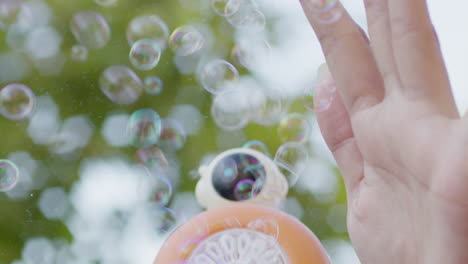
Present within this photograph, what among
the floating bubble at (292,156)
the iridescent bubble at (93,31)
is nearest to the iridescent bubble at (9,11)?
the iridescent bubble at (93,31)

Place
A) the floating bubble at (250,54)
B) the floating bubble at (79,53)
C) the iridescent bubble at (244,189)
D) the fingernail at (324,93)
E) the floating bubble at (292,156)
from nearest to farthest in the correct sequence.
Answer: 1. the fingernail at (324,93)
2. the iridescent bubble at (244,189)
3. the floating bubble at (292,156)
4. the floating bubble at (250,54)
5. the floating bubble at (79,53)

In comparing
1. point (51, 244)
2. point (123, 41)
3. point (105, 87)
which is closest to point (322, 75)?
point (105, 87)

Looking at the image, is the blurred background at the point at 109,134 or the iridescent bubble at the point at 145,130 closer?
the iridescent bubble at the point at 145,130

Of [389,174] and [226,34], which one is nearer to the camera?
[389,174]

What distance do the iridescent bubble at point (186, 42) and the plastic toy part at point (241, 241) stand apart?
890 mm

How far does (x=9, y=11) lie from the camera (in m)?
2.77

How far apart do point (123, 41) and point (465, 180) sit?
11.7 ft

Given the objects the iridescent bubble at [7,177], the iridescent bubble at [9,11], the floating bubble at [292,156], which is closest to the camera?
the floating bubble at [292,156]

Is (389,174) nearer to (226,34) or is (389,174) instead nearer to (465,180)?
(465,180)

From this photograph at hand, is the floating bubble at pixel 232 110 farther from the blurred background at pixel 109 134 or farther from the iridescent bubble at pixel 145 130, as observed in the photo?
the blurred background at pixel 109 134

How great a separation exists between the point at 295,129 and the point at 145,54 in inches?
28.4

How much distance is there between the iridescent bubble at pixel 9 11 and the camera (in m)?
2.72

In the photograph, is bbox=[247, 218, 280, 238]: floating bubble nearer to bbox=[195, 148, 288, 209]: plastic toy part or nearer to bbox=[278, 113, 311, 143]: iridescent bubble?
bbox=[195, 148, 288, 209]: plastic toy part

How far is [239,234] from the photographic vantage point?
4.88 ft
